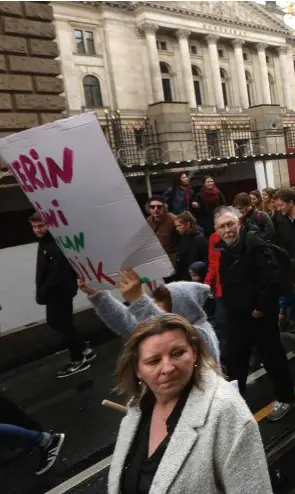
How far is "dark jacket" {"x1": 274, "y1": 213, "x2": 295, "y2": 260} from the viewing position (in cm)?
484

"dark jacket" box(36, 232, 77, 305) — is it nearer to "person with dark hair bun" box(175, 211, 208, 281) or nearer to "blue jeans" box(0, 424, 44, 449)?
"person with dark hair bun" box(175, 211, 208, 281)

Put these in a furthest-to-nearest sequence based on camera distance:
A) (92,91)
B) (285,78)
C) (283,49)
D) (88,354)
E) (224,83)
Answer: (283,49)
(285,78)
(224,83)
(92,91)
(88,354)

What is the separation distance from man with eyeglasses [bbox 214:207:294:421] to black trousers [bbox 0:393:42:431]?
4.90 feet

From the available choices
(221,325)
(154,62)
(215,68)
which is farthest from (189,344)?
(215,68)

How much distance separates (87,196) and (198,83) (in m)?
47.1

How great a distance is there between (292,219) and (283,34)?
52.9 metres

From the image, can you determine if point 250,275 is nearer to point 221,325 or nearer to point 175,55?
point 221,325

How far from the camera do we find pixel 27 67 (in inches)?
275

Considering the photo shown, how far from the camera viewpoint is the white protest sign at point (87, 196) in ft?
7.03

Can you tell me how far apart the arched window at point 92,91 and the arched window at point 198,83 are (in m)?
11.7

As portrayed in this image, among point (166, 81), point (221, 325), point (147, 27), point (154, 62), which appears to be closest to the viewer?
point (221, 325)

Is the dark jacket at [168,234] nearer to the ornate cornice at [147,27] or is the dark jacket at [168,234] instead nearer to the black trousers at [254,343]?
the black trousers at [254,343]

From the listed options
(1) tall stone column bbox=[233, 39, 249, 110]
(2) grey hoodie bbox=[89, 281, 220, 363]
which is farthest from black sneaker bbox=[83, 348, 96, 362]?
(1) tall stone column bbox=[233, 39, 249, 110]

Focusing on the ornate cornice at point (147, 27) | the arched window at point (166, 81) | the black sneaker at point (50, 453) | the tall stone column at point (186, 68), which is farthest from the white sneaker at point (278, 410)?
the arched window at point (166, 81)
